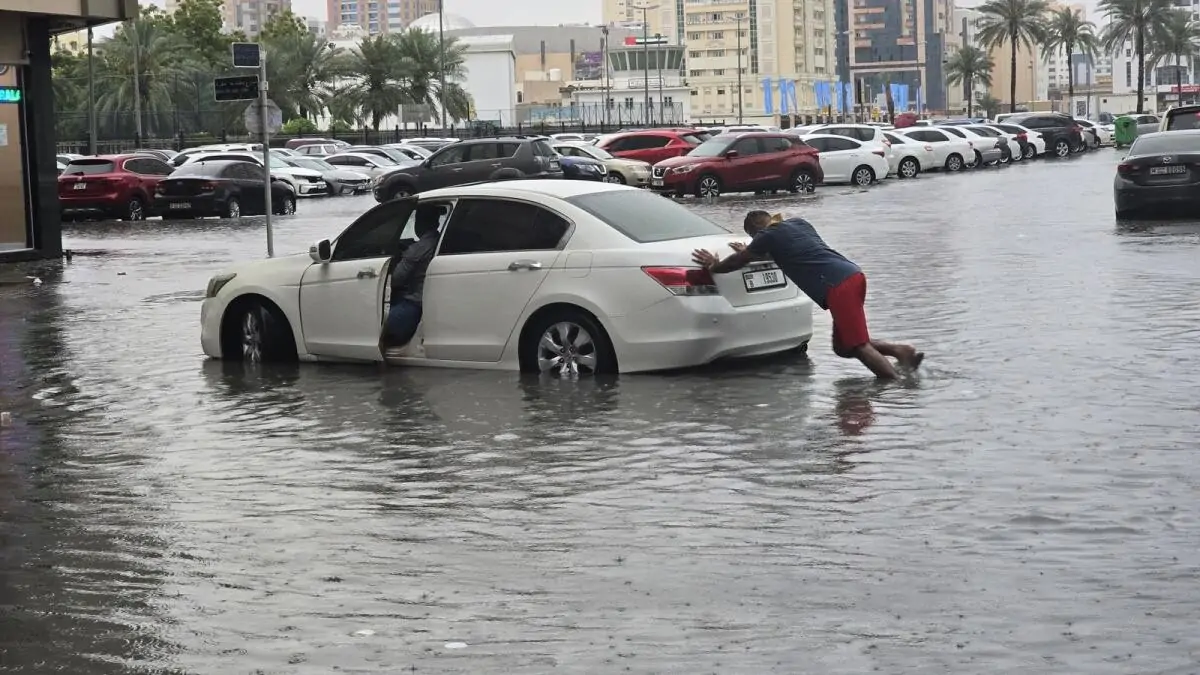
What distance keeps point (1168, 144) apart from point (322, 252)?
18587 millimetres

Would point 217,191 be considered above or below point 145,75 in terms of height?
below

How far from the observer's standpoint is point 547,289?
12.6 metres

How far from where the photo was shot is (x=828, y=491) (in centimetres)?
870

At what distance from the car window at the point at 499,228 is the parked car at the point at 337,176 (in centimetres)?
4239

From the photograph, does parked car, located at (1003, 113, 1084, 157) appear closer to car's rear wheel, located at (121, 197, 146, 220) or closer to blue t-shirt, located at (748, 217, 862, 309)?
car's rear wheel, located at (121, 197, 146, 220)

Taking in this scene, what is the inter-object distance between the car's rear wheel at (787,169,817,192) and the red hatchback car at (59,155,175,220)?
15.6m

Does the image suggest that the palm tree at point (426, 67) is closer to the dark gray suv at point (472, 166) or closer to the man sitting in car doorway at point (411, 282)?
the dark gray suv at point (472, 166)

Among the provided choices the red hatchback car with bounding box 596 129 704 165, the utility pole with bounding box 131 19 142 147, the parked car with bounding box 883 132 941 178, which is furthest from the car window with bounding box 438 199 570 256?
the utility pole with bounding box 131 19 142 147

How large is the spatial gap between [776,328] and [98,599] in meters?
6.83

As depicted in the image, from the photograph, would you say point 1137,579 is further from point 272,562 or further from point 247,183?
point 247,183

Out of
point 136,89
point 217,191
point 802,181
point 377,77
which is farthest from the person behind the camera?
point 377,77

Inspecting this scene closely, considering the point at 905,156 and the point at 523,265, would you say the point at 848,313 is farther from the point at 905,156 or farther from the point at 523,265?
the point at 905,156

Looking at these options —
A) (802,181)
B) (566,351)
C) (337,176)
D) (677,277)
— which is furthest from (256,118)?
(337,176)

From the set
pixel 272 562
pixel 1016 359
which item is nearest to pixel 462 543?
pixel 272 562
